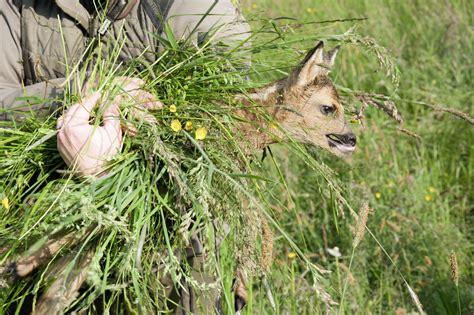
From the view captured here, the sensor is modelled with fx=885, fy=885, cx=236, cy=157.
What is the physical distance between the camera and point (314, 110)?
274cm

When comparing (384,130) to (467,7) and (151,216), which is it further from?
(151,216)

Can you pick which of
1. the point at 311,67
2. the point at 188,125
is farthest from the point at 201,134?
the point at 311,67

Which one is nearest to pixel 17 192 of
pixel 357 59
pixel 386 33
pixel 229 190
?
pixel 229 190

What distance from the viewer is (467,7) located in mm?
6887

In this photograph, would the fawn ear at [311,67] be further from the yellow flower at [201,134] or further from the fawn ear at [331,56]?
the yellow flower at [201,134]

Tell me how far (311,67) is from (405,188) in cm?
244

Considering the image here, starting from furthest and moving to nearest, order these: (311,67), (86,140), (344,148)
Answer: (344,148)
(311,67)
(86,140)

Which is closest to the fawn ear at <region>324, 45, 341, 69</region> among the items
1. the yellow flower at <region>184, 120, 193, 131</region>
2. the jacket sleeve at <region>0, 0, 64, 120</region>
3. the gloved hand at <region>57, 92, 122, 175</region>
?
the yellow flower at <region>184, 120, 193, 131</region>

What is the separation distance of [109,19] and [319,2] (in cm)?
445

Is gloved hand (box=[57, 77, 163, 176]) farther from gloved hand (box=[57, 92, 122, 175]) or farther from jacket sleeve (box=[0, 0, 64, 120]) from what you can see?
jacket sleeve (box=[0, 0, 64, 120])

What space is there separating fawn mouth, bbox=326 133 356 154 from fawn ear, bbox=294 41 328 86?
0.19 meters

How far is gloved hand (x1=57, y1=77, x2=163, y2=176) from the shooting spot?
94.7 inches

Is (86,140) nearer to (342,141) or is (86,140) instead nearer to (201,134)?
(201,134)

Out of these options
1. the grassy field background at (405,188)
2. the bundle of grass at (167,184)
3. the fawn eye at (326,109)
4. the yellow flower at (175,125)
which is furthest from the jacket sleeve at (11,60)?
the grassy field background at (405,188)
